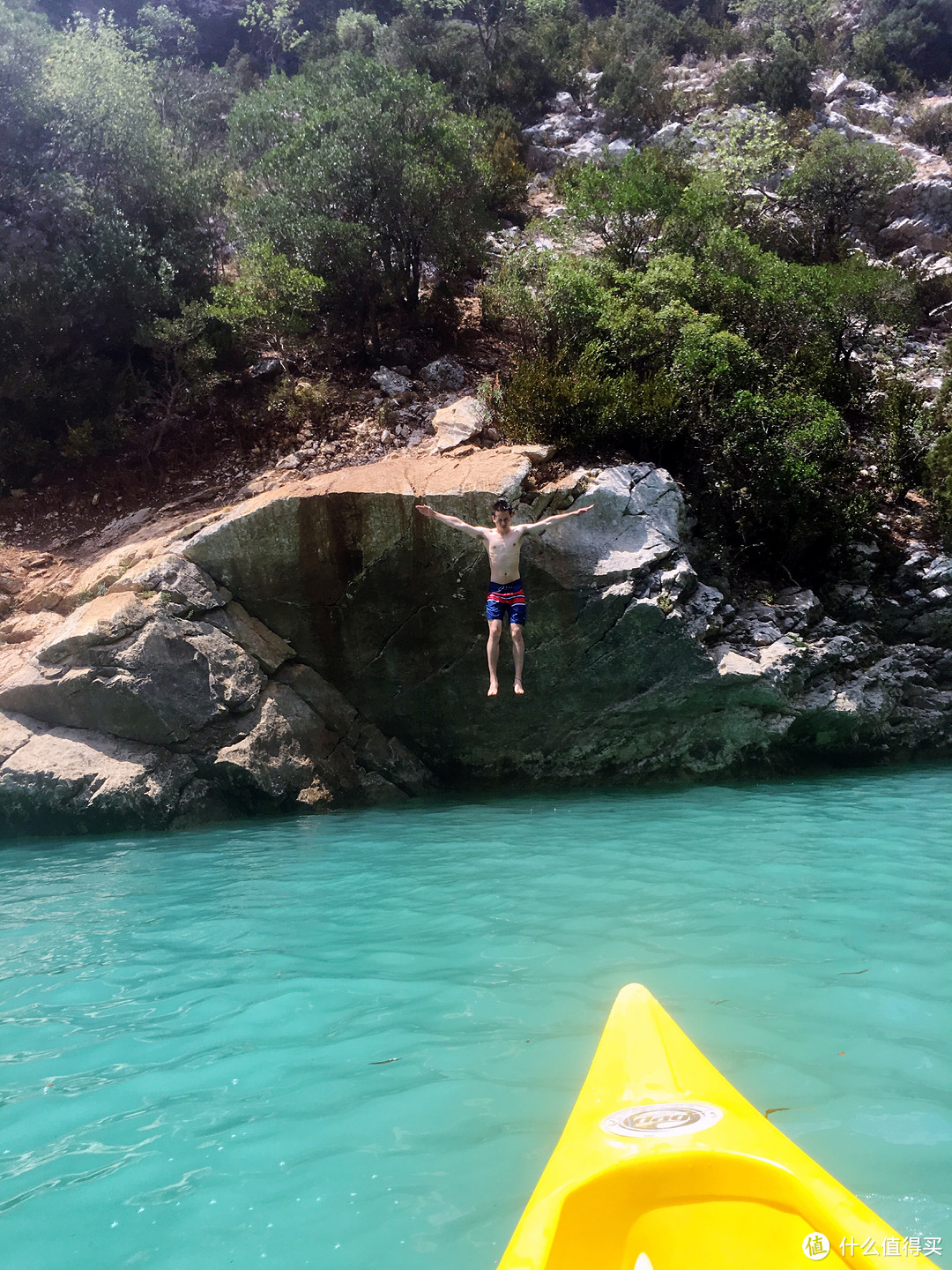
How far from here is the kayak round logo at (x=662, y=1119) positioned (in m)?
2.41

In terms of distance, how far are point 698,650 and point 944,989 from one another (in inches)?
273

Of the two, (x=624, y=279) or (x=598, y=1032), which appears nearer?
(x=598, y=1032)

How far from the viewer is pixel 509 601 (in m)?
9.84

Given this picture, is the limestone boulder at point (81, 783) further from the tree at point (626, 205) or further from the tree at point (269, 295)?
the tree at point (626, 205)

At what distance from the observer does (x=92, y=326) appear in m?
14.0

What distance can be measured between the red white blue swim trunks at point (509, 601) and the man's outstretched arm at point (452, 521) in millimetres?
741

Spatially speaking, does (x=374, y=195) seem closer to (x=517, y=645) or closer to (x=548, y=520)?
(x=548, y=520)

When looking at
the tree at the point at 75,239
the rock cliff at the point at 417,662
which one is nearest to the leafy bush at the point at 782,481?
the rock cliff at the point at 417,662

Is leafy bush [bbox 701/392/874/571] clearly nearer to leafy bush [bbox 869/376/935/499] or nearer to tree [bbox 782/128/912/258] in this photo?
leafy bush [bbox 869/376/935/499]

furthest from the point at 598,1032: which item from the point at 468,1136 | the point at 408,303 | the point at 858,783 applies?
the point at 408,303

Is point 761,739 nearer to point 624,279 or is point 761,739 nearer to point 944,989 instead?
point 944,989

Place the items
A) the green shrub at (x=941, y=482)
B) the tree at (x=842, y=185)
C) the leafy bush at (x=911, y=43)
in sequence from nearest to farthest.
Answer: the green shrub at (x=941, y=482) < the tree at (x=842, y=185) < the leafy bush at (x=911, y=43)

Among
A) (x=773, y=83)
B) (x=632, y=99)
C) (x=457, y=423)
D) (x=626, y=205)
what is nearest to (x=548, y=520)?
(x=457, y=423)

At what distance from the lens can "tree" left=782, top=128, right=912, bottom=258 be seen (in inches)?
751
